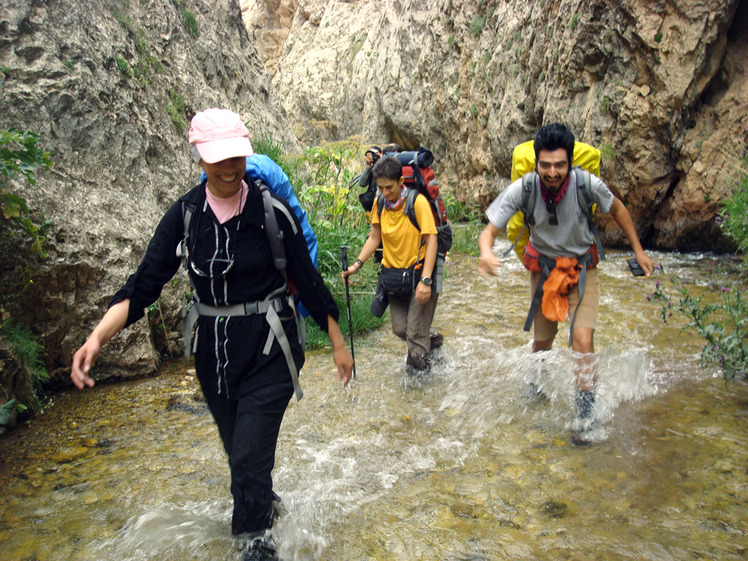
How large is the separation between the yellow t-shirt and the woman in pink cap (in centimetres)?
224

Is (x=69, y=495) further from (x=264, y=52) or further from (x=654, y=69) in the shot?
(x=264, y=52)

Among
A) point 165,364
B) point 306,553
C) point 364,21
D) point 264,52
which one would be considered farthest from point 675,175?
point 264,52

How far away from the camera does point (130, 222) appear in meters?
5.71

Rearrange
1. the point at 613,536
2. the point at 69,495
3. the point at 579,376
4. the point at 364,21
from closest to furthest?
the point at 613,536 < the point at 69,495 < the point at 579,376 < the point at 364,21

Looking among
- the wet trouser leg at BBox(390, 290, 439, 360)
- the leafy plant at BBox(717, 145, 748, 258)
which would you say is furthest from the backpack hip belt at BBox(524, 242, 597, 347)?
the leafy plant at BBox(717, 145, 748, 258)

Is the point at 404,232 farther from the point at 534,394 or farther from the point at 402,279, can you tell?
the point at 534,394

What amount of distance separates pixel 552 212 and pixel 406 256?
140 centimetres

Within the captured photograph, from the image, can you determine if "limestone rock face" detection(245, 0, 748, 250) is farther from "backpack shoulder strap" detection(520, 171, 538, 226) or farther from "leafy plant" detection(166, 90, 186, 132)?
"backpack shoulder strap" detection(520, 171, 538, 226)

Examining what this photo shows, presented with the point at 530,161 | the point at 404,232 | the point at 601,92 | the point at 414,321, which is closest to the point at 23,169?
the point at 404,232

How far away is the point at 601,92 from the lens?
11352 mm

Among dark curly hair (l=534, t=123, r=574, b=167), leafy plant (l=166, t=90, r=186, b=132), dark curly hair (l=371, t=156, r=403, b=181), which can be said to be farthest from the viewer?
leafy plant (l=166, t=90, r=186, b=132)

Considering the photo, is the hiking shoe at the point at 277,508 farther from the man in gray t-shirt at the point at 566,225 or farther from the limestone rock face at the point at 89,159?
the limestone rock face at the point at 89,159

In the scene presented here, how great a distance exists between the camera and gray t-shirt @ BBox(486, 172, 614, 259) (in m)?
3.92

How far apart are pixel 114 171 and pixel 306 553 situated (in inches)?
174
